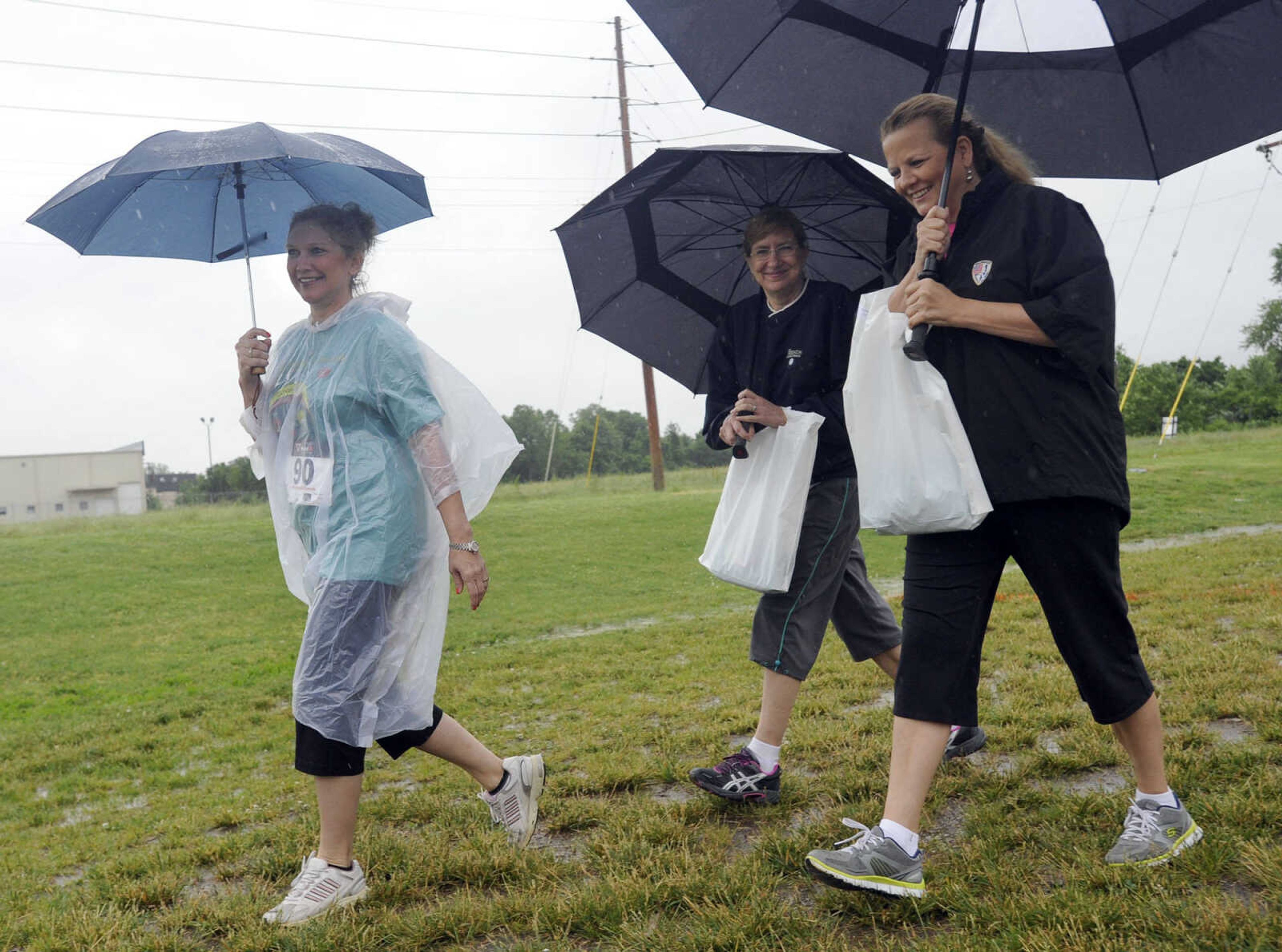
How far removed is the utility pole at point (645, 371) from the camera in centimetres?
2523

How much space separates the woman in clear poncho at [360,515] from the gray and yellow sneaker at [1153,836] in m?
1.65

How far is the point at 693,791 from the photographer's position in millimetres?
3541

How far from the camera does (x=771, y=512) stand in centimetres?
325

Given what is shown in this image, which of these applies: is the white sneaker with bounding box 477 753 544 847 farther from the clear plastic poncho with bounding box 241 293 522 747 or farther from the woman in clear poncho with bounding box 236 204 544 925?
the clear plastic poncho with bounding box 241 293 522 747

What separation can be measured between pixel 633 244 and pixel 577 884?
2450 millimetres

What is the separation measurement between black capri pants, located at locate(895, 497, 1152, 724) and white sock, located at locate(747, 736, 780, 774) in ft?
2.62

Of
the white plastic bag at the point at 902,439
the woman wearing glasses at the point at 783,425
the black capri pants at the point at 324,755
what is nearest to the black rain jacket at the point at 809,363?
the woman wearing glasses at the point at 783,425

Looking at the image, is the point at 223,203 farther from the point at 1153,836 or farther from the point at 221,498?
the point at 221,498

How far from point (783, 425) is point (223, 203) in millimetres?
2342

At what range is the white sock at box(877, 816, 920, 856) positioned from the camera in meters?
2.41

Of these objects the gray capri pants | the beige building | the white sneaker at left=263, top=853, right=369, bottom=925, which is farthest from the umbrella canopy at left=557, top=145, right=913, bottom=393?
the beige building

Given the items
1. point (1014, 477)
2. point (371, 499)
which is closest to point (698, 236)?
point (371, 499)

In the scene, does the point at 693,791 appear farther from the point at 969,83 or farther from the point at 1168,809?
the point at 969,83

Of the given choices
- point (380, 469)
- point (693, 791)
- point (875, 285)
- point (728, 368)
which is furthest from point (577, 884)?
point (875, 285)
